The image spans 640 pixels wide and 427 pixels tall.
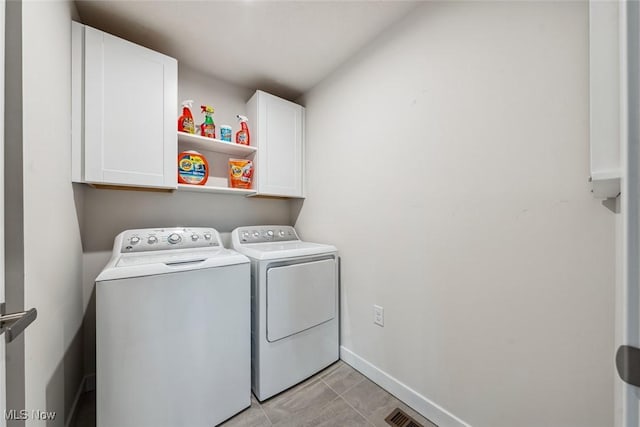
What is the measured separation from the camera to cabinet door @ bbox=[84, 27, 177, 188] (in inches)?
52.2

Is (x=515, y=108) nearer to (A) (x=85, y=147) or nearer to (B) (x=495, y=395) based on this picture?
(B) (x=495, y=395)

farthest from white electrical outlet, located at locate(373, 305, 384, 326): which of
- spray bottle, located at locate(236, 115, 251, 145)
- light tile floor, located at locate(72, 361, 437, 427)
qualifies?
spray bottle, located at locate(236, 115, 251, 145)

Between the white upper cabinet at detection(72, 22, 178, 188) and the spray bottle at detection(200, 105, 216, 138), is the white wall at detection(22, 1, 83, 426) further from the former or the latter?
the spray bottle at detection(200, 105, 216, 138)

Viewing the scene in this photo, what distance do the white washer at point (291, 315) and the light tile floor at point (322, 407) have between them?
8 centimetres

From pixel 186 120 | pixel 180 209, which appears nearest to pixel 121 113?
pixel 186 120

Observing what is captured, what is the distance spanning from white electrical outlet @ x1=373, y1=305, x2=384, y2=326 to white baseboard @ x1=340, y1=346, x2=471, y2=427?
31cm

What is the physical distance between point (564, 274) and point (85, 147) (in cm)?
240

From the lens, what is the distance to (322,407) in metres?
1.38

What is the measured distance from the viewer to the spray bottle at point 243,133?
1968mm

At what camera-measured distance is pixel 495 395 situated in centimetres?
105

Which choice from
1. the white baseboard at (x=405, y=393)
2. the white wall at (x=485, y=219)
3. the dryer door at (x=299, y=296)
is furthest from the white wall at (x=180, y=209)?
the white baseboard at (x=405, y=393)

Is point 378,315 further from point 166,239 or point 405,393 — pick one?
point 166,239

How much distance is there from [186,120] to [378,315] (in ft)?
6.52

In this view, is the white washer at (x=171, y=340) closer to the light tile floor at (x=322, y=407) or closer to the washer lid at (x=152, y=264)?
the washer lid at (x=152, y=264)
